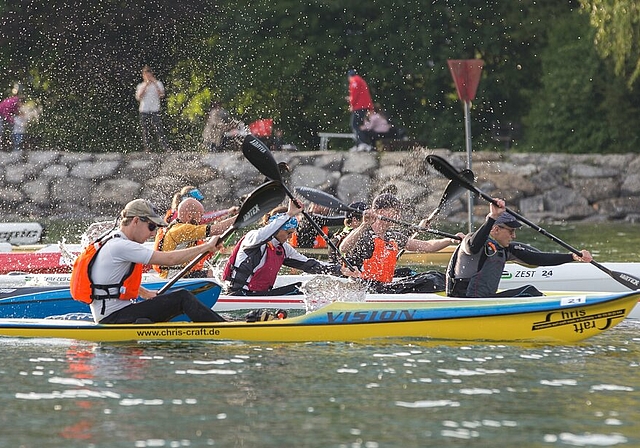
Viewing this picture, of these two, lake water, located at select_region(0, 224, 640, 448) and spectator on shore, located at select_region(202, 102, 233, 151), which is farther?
spectator on shore, located at select_region(202, 102, 233, 151)

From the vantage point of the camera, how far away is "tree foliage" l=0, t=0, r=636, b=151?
27547 millimetres

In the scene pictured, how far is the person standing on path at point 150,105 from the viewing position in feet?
85.0

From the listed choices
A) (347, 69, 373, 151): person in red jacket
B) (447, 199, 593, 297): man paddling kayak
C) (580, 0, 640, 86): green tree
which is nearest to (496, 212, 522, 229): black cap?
(447, 199, 593, 297): man paddling kayak

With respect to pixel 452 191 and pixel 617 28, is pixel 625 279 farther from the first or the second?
pixel 617 28

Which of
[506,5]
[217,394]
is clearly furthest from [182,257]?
[506,5]

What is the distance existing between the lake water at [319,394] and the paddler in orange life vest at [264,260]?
82.6 inches

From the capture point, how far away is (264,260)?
42.2ft

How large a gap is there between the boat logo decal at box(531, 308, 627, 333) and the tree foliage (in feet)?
55.7

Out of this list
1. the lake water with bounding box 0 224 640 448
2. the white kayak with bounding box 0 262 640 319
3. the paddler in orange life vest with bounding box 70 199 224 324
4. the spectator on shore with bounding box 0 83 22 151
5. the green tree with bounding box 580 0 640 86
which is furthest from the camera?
the spectator on shore with bounding box 0 83 22 151

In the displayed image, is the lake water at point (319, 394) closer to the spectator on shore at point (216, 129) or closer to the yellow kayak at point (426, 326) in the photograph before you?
the yellow kayak at point (426, 326)

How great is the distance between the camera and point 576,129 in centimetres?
2738

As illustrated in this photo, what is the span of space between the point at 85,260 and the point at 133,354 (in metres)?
0.83

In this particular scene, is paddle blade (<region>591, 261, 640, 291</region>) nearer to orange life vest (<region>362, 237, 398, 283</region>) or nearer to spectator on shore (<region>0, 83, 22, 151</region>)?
orange life vest (<region>362, 237, 398, 283</region>)

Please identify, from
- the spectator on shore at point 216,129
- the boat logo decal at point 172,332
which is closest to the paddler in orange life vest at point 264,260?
the boat logo decal at point 172,332
